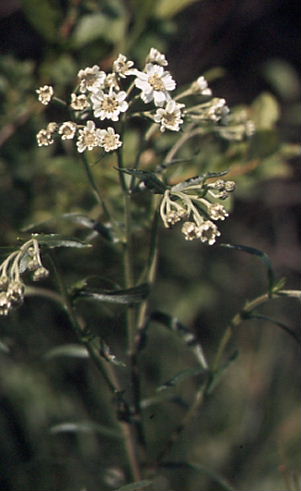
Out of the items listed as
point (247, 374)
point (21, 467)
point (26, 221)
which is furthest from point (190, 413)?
point (247, 374)

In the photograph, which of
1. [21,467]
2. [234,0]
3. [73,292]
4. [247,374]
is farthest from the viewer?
[234,0]

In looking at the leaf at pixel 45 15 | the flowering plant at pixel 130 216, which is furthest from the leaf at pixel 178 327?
the leaf at pixel 45 15

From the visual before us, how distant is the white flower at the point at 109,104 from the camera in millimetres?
1281

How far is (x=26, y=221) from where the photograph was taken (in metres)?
2.21

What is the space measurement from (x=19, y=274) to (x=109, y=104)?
1.28 feet

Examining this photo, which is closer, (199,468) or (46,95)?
(46,95)

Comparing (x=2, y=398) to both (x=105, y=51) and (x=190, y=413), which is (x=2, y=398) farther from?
(x=105, y=51)

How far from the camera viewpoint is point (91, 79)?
1328 mm

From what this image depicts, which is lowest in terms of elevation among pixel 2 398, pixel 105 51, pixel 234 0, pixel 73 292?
pixel 73 292

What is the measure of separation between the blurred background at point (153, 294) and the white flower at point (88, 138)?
1.48 ft

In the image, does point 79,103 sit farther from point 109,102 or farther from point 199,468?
point 199,468

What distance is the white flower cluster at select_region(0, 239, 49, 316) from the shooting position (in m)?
1.24

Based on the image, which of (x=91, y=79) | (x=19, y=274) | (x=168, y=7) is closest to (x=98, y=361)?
(x=19, y=274)

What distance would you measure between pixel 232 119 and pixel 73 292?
2.56 ft
